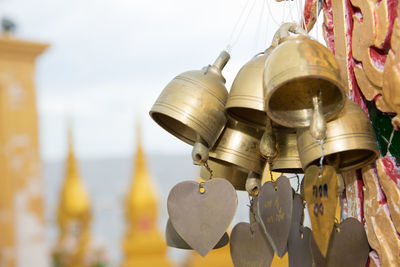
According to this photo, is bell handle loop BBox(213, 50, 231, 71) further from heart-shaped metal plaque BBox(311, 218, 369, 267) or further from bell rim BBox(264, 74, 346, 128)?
heart-shaped metal plaque BBox(311, 218, 369, 267)

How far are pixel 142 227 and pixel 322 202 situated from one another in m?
3.92

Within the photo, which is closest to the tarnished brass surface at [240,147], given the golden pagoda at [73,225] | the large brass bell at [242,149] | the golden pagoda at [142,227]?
the large brass bell at [242,149]

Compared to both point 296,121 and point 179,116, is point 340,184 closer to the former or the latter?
point 296,121

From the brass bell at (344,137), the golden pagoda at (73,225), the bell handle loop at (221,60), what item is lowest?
the golden pagoda at (73,225)

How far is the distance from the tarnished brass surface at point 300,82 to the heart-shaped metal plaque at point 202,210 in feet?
0.50

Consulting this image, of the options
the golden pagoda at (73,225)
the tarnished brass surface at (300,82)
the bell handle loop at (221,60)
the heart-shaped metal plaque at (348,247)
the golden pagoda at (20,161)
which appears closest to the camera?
the tarnished brass surface at (300,82)

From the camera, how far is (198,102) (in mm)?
878

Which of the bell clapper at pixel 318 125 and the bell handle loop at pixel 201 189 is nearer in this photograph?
the bell clapper at pixel 318 125

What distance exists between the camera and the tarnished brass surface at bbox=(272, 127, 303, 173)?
91 cm

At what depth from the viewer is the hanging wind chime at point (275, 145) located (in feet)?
2.48

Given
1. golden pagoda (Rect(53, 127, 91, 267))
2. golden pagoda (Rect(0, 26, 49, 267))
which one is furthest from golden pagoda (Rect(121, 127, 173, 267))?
golden pagoda (Rect(0, 26, 49, 267))

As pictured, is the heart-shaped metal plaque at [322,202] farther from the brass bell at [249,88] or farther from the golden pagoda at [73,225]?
the golden pagoda at [73,225]

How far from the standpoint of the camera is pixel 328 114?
795 millimetres

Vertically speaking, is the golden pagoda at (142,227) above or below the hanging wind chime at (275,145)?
below
